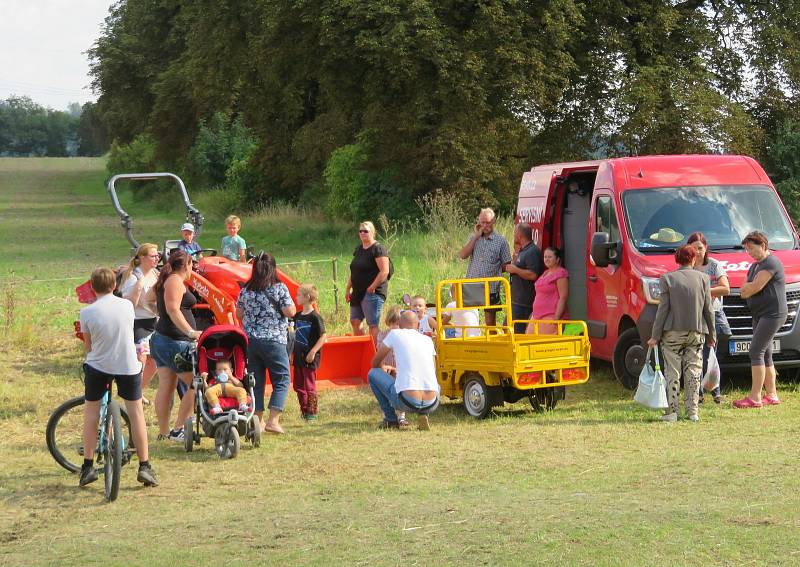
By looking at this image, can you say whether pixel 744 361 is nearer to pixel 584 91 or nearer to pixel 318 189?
pixel 584 91

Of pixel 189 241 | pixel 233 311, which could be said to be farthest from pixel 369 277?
pixel 189 241

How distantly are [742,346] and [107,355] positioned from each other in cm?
697

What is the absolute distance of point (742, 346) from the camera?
13117 mm

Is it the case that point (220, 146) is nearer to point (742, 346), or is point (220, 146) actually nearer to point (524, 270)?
point (524, 270)

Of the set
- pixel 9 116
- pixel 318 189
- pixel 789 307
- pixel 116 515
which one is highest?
pixel 9 116

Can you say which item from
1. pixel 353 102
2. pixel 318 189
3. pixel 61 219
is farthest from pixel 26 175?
pixel 353 102

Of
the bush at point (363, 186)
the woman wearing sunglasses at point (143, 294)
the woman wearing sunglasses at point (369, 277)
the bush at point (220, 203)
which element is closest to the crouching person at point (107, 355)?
the woman wearing sunglasses at point (143, 294)

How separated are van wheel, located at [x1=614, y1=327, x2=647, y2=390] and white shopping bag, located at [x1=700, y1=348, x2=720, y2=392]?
93 cm

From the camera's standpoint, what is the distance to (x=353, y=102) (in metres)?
37.5

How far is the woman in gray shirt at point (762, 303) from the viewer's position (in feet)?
40.4

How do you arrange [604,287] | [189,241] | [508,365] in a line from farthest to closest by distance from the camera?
[189,241], [604,287], [508,365]

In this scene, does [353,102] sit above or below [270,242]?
above

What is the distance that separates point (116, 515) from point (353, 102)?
29668 millimetres

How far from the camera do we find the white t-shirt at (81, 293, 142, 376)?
905 centimetres
